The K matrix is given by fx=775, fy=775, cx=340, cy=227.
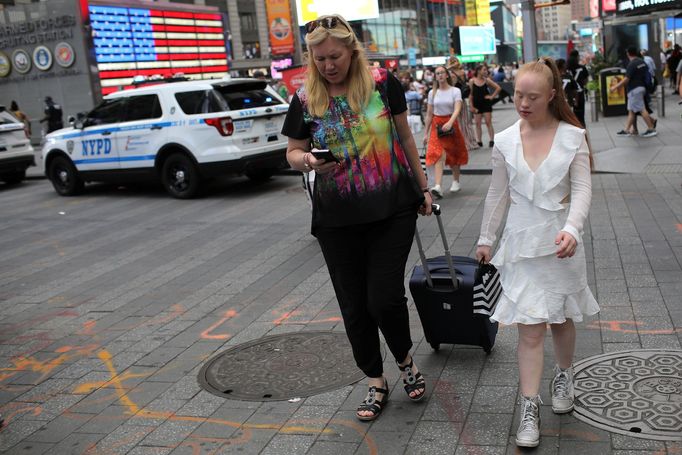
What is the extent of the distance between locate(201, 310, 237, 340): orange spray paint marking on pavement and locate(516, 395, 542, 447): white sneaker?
257 centimetres

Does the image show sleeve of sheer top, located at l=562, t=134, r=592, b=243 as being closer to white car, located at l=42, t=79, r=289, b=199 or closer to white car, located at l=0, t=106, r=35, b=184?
white car, located at l=42, t=79, r=289, b=199

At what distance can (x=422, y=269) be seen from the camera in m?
4.46

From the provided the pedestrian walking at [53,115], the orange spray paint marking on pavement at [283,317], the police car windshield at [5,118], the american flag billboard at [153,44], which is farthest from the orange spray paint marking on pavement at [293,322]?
the american flag billboard at [153,44]

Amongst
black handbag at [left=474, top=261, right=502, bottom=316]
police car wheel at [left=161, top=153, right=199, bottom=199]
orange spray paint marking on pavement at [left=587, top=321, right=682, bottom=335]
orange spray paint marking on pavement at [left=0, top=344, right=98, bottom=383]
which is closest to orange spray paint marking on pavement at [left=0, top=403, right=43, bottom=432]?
orange spray paint marking on pavement at [left=0, top=344, right=98, bottom=383]

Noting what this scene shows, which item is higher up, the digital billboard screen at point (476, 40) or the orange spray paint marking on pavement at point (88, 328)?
the digital billboard screen at point (476, 40)

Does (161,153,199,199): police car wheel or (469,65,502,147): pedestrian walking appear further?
(469,65,502,147): pedestrian walking

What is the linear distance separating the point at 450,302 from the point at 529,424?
3.52 feet

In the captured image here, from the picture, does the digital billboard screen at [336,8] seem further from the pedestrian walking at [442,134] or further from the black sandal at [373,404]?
the black sandal at [373,404]

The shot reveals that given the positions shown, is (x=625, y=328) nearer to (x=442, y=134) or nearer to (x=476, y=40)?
(x=442, y=134)

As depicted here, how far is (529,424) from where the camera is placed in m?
3.42

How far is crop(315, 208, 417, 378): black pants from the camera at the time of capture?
12.3ft

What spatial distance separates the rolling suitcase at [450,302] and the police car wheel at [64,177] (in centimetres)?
1092

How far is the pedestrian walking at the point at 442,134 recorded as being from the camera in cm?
1030

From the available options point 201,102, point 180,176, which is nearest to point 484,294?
point 201,102
